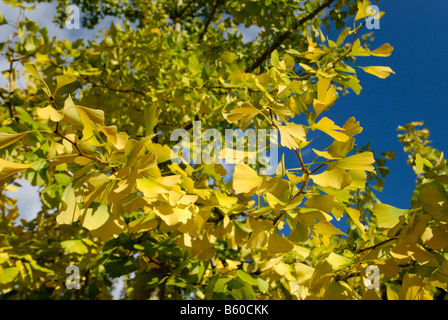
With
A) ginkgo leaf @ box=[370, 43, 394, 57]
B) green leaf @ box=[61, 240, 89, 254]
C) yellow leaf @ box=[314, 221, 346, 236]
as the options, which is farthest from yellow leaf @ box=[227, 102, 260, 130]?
green leaf @ box=[61, 240, 89, 254]

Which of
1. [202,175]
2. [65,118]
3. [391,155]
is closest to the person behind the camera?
[65,118]

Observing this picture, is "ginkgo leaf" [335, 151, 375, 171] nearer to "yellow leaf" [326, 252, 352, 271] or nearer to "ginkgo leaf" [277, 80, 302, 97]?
"ginkgo leaf" [277, 80, 302, 97]

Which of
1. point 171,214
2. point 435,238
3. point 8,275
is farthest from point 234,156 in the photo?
point 8,275

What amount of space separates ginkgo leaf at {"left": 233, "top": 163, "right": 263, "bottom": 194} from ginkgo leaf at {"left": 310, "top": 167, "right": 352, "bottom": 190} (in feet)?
0.42

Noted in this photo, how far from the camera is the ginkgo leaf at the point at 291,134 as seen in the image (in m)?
0.68

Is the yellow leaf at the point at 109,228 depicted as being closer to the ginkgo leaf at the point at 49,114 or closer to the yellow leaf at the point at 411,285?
the ginkgo leaf at the point at 49,114

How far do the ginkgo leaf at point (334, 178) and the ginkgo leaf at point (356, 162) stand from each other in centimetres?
2

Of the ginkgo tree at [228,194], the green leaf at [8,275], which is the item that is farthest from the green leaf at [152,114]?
the green leaf at [8,275]

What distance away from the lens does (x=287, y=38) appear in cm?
259

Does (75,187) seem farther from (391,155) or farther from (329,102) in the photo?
(391,155)

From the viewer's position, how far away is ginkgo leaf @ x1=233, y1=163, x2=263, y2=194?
0.72 metres

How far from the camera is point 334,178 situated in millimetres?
706

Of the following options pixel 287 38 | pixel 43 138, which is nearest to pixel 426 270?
pixel 43 138

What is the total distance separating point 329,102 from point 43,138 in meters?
1.34
